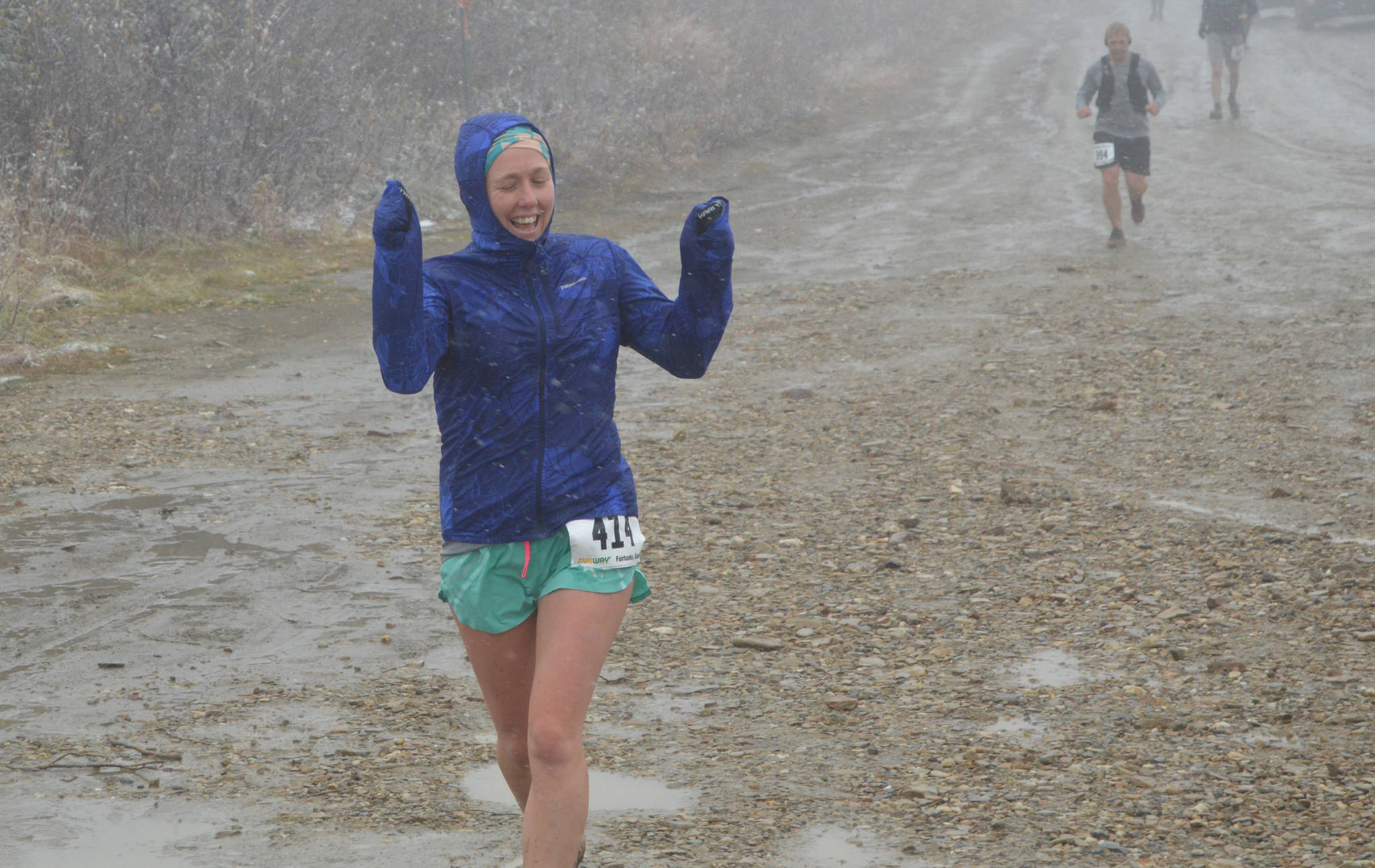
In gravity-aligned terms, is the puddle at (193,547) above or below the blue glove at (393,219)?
below

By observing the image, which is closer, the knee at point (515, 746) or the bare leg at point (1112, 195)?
the knee at point (515, 746)

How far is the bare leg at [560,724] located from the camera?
2.83m

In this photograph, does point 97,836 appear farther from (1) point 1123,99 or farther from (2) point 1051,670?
(1) point 1123,99

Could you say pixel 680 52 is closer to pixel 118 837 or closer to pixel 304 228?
pixel 304 228

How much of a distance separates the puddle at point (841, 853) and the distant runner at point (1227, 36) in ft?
63.4

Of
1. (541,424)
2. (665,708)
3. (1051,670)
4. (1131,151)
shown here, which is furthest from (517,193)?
(1131,151)

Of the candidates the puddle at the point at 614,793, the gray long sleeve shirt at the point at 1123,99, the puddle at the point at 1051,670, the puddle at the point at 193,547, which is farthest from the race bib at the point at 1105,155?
the puddle at the point at 614,793

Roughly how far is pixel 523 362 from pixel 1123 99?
11074 millimetres

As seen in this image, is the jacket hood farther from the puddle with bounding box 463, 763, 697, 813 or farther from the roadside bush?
the roadside bush

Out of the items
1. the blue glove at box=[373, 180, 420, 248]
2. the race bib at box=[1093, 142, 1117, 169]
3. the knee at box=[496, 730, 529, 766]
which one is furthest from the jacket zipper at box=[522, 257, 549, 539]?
the race bib at box=[1093, 142, 1117, 169]

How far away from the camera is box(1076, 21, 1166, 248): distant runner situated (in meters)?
12.6

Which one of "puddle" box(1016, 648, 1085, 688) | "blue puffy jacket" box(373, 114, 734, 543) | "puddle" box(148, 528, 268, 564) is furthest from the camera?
"puddle" box(148, 528, 268, 564)

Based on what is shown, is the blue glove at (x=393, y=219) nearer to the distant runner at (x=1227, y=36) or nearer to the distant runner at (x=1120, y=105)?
the distant runner at (x=1120, y=105)

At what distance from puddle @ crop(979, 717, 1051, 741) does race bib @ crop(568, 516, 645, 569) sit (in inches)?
69.4
